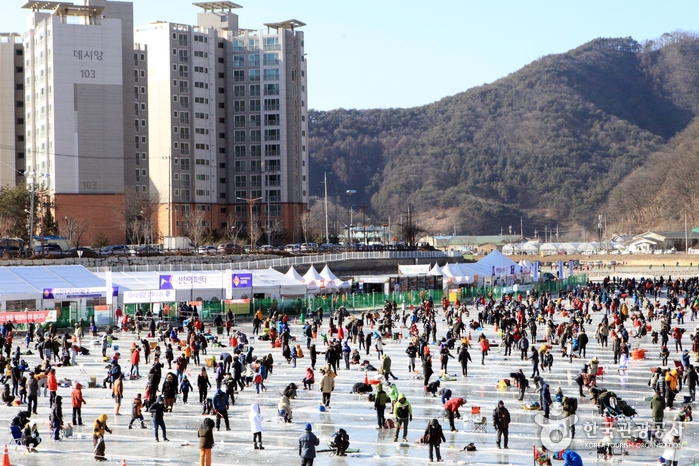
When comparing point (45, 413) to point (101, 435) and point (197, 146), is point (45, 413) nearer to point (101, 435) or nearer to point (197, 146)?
point (101, 435)

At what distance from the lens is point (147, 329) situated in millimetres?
43594

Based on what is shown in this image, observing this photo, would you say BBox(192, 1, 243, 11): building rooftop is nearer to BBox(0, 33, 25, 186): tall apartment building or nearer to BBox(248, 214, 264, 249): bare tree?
BBox(0, 33, 25, 186): tall apartment building

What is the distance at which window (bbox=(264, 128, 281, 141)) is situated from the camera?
11438 centimetres

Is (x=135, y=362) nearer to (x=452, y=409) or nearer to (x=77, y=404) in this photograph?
(x=77, y=404)

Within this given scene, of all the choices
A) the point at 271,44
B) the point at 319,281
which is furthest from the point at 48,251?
the point at 271,44

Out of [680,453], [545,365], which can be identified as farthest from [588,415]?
[545,365]

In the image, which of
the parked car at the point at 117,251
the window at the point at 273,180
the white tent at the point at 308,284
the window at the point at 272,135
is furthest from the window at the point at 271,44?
the white tent at the point at 308,284

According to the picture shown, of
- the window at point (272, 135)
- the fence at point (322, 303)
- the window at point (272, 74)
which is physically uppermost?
the window at point (272, 74)

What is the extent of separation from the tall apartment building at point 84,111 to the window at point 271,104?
1883 centimetres

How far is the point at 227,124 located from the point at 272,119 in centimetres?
602

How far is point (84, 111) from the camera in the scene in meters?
99.1

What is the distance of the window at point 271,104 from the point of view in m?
114

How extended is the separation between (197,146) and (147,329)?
70.7 meters

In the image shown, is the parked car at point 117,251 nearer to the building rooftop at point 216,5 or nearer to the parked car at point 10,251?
the parked car at point 10,251
